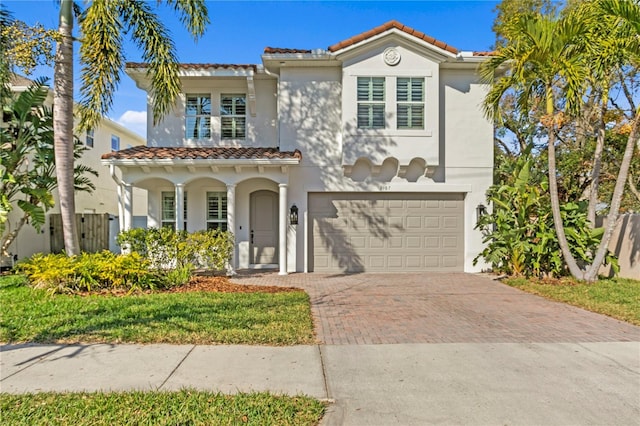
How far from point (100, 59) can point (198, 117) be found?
373 centimetres

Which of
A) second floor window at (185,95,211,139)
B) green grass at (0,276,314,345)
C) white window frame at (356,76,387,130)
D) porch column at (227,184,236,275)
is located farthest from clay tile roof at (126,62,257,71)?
green grass at (0,276,314,345)

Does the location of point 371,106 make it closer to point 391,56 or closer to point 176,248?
point 391,56

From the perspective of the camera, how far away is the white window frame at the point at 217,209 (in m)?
12.4

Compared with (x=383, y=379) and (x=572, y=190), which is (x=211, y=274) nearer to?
(x=383, y=379)

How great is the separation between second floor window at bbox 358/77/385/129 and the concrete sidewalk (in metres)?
7.50

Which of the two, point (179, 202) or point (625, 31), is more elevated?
point (625, 31)

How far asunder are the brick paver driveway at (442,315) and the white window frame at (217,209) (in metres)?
2.83

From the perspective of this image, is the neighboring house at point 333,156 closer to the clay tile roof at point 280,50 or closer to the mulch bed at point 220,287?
the clay tile roof at point 280,50

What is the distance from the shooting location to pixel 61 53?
29.3ft

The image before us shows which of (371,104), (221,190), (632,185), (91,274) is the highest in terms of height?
(371,104)

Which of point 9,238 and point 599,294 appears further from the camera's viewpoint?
point 9,238

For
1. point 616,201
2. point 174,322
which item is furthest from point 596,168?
point 174,322

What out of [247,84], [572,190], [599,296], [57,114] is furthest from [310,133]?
[572,190]

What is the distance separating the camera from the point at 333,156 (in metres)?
11.6
